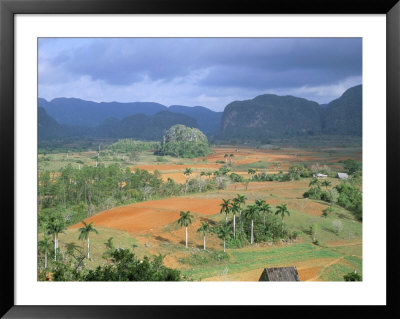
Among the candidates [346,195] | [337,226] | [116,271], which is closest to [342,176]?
[346,195]

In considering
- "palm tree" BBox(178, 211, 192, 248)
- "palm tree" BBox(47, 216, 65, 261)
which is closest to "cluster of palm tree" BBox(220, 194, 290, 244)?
"palm tree" BBox(178, 211, 192, 248)

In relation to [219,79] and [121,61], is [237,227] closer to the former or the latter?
[219,79]

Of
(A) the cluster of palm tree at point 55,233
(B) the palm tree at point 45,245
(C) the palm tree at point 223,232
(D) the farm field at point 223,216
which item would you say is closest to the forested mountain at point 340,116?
(D) the farm field at point 223,216

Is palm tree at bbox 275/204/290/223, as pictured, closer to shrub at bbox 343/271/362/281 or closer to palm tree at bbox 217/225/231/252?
palm tree at bbox 217/225/231/252

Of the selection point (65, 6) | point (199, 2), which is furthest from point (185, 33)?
point (65, 6)

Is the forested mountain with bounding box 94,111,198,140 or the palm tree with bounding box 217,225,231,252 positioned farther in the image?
the palm tree with bounding box 217,225,231,252

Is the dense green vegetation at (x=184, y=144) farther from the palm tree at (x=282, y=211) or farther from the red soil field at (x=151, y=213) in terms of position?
the palm tree at (x=282, y=211)

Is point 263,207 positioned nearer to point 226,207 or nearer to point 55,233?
point 226,207
